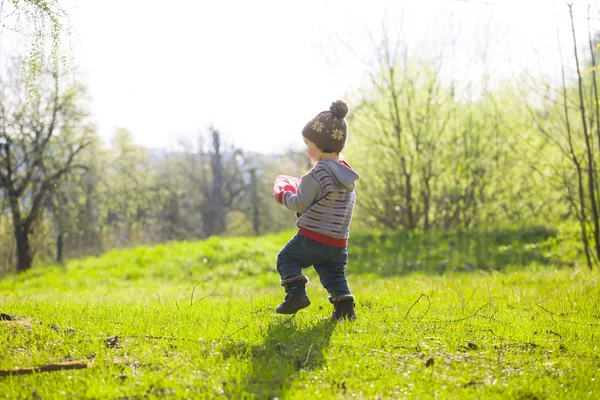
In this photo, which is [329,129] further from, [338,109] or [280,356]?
[280,356]

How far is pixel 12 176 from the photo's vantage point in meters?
18.0

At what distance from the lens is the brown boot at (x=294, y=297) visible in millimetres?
4234

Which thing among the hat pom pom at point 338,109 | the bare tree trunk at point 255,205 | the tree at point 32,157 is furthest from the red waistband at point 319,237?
the bare tree trunk at point 255,205

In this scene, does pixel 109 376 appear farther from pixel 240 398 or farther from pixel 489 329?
pixel 489 329

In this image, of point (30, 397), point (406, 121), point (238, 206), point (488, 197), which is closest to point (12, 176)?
point (406, 121)

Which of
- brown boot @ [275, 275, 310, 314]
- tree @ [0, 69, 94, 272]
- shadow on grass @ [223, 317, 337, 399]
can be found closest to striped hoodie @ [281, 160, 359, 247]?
brown boot @ [275, 275, 310, 314]

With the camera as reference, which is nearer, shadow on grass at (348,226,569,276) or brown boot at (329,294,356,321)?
brown boot at (329,294,356,321)

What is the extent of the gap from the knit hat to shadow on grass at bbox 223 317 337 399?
4.88 feet

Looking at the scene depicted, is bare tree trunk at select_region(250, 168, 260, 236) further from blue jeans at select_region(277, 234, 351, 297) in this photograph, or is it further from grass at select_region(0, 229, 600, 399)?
blue jeans at select_region(277, 234, 351, 297)

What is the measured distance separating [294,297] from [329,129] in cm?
143

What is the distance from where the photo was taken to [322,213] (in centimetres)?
435

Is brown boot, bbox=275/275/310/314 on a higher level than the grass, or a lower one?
higher

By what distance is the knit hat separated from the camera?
4355 mm

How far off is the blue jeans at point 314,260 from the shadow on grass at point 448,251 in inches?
284
